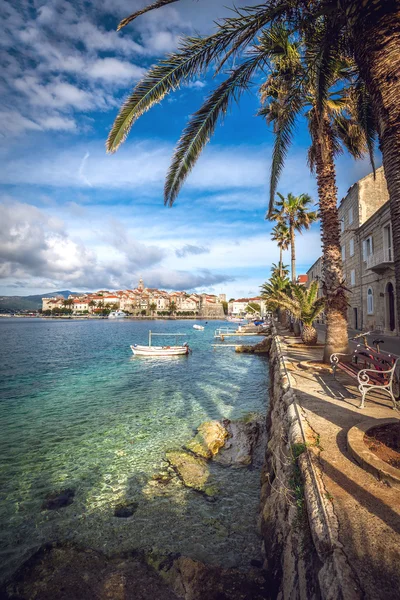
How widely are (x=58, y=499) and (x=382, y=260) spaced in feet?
70.8

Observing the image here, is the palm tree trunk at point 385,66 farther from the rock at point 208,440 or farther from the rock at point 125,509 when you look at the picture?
the rock at point 208,440

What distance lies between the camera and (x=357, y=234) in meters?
27.2

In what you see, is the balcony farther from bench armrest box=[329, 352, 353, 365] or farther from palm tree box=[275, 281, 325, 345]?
bench armrest box=[329, 352, 353, 365]

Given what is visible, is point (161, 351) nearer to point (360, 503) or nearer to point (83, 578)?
point (83, 578)

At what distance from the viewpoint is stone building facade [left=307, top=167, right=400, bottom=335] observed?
2088cm

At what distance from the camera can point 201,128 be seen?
20.0 ft

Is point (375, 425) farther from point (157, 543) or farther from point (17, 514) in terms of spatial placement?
point (17, 514)

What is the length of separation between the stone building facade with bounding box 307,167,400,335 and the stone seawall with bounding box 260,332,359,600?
689 inches

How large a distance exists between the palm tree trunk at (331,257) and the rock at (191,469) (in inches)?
219

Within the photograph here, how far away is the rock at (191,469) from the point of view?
7.09 metres

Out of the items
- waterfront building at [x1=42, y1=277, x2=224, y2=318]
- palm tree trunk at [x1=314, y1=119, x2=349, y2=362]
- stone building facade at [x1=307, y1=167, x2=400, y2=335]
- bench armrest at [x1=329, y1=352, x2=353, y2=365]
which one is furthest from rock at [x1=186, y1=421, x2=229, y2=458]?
waterfront building at [x1=42, y1=277, x2=224, y2=318]

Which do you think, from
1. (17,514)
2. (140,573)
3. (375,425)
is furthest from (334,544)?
(17,514)

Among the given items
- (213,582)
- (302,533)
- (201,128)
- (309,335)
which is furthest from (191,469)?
(309,335)

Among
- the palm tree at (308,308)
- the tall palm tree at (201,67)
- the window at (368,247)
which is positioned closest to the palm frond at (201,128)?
the tall palm tree at (201,67)
